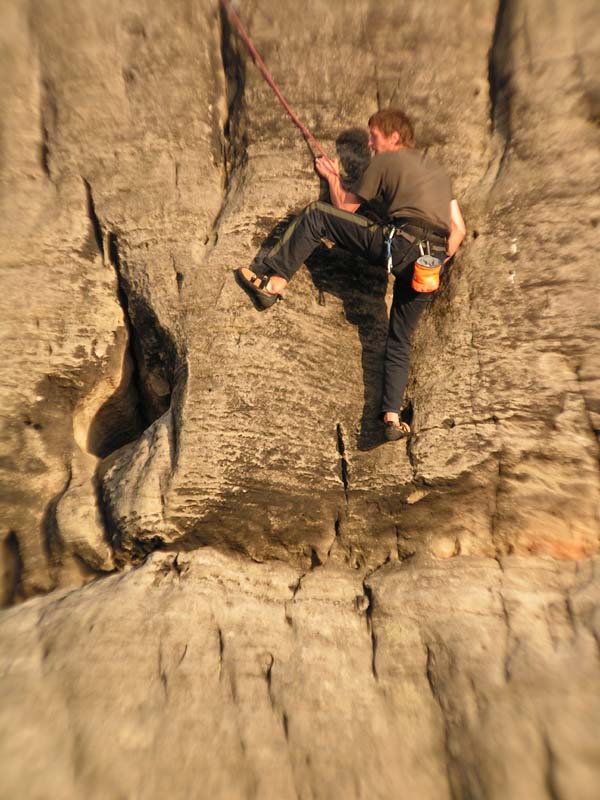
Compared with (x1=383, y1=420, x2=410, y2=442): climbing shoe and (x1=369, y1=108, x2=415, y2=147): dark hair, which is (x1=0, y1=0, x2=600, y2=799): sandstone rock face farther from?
(x1=369, y1=108, x2=415, y2=147): dark hair

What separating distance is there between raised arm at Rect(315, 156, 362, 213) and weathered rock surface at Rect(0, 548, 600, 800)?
2693mm

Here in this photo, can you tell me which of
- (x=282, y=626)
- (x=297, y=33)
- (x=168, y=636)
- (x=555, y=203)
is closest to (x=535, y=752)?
(x=282, y=626)

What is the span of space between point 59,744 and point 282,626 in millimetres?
1453

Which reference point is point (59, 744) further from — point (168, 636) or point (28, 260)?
point (28, 260)

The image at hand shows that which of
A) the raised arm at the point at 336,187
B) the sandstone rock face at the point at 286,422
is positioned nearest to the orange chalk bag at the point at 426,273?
the sandstone rock face at the point at 286,422

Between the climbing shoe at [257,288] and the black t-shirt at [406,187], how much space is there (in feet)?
3.18

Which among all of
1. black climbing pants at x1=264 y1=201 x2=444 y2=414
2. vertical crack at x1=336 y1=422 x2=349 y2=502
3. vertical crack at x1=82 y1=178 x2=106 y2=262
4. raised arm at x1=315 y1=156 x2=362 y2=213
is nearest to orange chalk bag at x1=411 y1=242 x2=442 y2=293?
black climbing pants at x1=264 y1=201 x2=444 y2=414

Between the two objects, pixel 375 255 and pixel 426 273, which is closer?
pixel 426 273

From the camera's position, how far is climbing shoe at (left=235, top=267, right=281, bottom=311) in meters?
4.37

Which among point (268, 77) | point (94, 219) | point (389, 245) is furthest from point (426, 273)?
point (94, 219)

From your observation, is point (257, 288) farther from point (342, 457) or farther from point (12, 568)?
point (12, 568)

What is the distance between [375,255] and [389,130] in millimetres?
936

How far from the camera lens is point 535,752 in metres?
3.00

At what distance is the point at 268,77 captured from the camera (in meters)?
4.74
